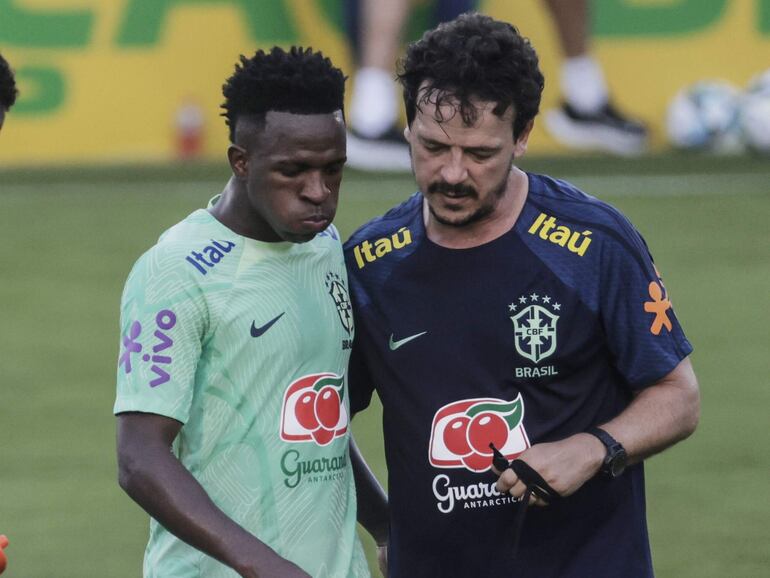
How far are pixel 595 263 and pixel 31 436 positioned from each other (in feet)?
17.0

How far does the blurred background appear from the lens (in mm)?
7301

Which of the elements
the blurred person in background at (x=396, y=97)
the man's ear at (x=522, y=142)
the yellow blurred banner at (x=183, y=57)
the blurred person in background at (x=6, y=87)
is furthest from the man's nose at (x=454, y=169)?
the yellow blurred banner at (x=183, y=57)

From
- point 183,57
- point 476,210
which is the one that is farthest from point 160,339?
point 183,57

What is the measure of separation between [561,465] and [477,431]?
29cm

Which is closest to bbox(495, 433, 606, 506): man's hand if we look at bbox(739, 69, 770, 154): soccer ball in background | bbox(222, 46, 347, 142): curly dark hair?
bbox(222, 46, 347, 142): curly dark hair

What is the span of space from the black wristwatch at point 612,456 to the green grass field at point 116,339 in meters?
2.91

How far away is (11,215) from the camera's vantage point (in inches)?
548

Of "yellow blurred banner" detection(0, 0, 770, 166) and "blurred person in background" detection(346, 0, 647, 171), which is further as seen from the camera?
"yellow blurred banner" detection(0, 0, 770, 166)

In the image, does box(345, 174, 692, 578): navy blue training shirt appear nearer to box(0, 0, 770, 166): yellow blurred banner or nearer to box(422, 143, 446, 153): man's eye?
box(422, 143, 446, 153): man's eye

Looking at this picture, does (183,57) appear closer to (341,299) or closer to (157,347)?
(341,299)

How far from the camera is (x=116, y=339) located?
1026 cm

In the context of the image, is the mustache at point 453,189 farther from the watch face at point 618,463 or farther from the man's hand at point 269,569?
the man's hand at point 269,569

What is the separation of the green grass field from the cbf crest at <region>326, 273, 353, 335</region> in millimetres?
2987

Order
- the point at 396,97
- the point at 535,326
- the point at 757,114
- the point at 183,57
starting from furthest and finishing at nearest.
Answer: the point at 183,57
the point at 396,97
the point at 757,114
the point at 535,326
